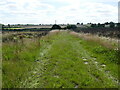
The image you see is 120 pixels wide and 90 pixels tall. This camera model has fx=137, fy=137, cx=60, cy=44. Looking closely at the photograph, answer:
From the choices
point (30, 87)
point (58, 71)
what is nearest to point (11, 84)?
point (30, 87)

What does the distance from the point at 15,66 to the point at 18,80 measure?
1.32 m

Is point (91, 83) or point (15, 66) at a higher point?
point (15, 66)

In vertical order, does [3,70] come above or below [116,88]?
above

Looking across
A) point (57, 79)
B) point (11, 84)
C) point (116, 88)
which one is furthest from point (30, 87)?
point (116, 88)

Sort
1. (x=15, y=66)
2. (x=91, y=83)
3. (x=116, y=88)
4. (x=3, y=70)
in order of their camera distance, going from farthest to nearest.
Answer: (x=15, y=66), (x=3, y=70), (x=91, y=83), (x=116, y=88)

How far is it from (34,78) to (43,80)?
1.52ft

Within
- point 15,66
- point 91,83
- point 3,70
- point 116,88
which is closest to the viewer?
point 116,88

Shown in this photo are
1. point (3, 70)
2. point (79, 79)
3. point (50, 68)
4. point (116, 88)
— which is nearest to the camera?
point (116, 88)

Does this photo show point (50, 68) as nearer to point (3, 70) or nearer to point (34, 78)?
point (34, 78)

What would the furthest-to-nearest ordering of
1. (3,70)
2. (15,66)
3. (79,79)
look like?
1. (15,66)
2. (3,70)
3. (79,79)

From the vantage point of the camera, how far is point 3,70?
6.29 meters

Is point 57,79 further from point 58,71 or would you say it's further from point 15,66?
point 15,66

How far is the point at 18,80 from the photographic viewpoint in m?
5.60

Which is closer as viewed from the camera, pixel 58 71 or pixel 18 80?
pixel 18 80
